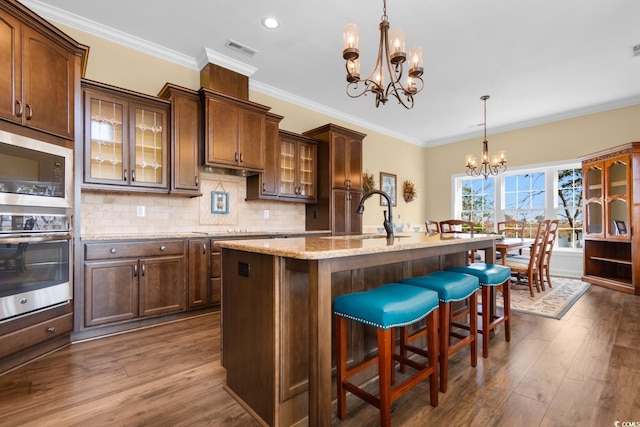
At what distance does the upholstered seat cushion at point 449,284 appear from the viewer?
184cm

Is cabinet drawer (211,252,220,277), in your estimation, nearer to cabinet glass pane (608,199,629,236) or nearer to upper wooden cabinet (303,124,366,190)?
upper wooden cabinet (303,124,366,190)

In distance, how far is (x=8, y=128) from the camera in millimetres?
2043

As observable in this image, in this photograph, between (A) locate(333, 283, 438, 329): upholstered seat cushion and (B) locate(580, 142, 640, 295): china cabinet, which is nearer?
(A) locate(333, 283, 438, 329): upholstered seat cushion

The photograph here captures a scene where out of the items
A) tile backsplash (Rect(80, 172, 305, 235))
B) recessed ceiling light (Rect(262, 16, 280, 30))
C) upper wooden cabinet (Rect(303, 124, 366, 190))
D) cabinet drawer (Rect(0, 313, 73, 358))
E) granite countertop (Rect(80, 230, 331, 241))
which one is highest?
recessed ceiling light (Rect(262, 16, 280, 30))

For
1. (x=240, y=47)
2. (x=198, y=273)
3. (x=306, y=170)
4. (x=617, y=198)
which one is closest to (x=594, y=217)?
(x=617, y=198)

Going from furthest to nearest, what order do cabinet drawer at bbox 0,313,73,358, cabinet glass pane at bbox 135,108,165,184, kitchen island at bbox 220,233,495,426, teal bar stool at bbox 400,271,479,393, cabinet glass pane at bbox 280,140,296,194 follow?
cabinet glass pane at bbox 280,140,296,194, cabinet glass pane at bbox 135,108,165,184, cabinet drawer at bbox 0,313,73,358, teal bar stool at bbox 400,271,479,393, kitchen island at bbox 220,233,495,426

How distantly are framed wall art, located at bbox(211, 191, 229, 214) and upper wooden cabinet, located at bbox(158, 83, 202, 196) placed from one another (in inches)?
16.9

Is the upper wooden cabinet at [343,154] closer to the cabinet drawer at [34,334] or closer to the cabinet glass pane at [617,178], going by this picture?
the cabinet drawer at [34,334]

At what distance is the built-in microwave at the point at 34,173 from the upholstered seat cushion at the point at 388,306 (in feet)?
7.51

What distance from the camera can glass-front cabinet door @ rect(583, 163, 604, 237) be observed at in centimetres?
482

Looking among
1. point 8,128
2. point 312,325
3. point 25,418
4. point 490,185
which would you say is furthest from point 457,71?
point 25,418

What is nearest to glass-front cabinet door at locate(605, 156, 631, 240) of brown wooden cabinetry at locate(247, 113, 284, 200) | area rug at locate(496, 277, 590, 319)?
area rug at locate(496, 277, 590, 319)

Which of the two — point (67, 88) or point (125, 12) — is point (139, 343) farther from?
point (125, 12)

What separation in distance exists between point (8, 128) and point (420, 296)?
285cm
